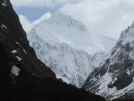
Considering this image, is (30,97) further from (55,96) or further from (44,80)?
(44,80)

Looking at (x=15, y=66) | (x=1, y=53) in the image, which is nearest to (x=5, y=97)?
(x=1, y=53)

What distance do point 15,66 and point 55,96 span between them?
10053 millimetres

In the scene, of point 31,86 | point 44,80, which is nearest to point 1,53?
point 31,86

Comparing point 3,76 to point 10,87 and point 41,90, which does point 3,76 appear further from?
point 41,90

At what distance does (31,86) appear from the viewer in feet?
242

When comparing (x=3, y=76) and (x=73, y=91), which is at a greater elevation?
(x=3, y=76)

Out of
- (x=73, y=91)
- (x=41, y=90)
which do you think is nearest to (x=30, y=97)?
(x=41, y=90)

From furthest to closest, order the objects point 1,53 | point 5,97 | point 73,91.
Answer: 1. point 73,91
2. point 1,53
3. point 5,97

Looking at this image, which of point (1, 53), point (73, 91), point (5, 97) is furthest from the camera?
point (73, 91)

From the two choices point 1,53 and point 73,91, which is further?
point 73,91

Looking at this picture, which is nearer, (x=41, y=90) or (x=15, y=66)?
(x=41, y=90)

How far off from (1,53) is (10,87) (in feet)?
17.5

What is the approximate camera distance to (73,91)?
252 ft

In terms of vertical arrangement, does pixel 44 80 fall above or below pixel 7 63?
below
